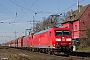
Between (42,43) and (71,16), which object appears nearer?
(42,43)

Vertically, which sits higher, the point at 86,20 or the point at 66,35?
the point at 86,20

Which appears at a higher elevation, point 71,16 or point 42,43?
point 71,16

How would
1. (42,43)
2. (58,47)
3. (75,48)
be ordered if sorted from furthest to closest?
(75,48), (42,43), (58,47)

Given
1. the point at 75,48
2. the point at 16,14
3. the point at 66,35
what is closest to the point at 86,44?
the point at 75,48

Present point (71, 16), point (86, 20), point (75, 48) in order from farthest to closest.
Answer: point (71, 16) < point (86, 20) < point (75, 48)

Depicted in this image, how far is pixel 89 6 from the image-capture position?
73.5m

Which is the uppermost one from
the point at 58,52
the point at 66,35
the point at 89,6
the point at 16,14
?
the point at 89,6

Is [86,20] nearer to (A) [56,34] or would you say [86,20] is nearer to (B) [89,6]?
(B) [89,6]

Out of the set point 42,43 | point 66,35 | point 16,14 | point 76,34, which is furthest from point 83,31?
point 66,35

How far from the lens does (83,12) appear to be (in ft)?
239

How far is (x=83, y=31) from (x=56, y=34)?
137 ft

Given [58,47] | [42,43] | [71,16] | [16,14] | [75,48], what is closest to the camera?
[58,47]

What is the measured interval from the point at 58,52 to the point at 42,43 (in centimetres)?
833

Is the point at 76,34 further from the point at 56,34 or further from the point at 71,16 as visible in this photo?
the point at 56,34
